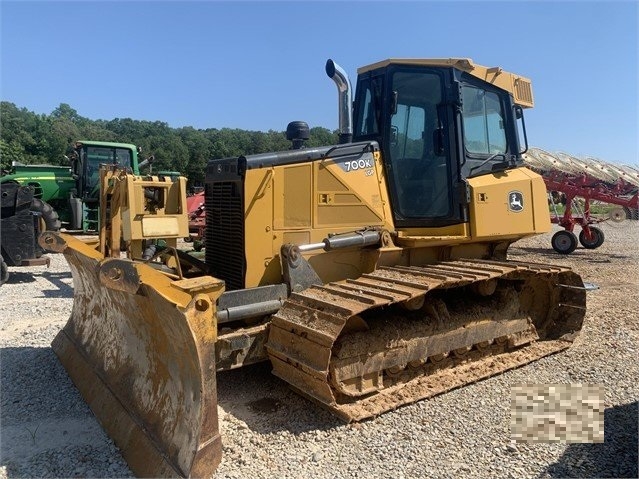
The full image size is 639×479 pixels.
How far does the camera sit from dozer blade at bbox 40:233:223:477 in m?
2.97

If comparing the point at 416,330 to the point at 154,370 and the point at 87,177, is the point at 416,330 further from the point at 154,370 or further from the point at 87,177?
the point at 87,177

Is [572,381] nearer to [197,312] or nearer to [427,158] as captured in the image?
[427,158]

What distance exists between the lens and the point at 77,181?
13406 millimetres

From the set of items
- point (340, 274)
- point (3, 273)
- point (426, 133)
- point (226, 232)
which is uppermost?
point (426, 133)

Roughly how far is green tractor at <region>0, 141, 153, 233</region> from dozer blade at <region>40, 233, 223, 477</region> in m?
9.45

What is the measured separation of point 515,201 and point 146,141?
52.5 m

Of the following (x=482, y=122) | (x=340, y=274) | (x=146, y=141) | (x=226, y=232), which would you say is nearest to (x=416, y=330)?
(x=340, y=274)

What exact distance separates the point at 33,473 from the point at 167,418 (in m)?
0.85

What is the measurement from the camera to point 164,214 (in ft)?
15.4

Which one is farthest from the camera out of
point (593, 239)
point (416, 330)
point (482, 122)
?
point (593, 239)

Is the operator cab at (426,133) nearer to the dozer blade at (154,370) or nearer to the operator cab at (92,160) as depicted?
the dozer blade at (154,370)

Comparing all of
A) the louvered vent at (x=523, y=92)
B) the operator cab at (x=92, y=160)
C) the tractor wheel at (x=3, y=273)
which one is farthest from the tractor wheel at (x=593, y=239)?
the tractor wheel at (x=3, y=273)

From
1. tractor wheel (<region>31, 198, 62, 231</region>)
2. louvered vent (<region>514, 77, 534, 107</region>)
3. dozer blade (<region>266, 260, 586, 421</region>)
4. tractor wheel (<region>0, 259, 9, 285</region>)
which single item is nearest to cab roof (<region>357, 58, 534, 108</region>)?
louvered vent (<region>514, 77, 534, 107</region>)

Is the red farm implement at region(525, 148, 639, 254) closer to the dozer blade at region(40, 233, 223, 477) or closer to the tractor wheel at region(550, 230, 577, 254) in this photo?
the tractor wheel at region(550, 230, 577, 254)
